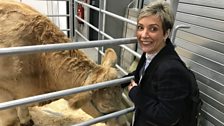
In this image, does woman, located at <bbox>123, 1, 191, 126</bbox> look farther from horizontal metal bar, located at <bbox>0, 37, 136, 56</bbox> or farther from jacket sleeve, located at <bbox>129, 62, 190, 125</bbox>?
horizontal metal bar, located at <bbox>0, 37, 136, 56</bbox>

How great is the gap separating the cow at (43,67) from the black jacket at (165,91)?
1.53ft

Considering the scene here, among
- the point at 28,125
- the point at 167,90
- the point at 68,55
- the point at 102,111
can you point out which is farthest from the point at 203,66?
the point at 28,125

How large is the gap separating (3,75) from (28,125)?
3.08 ft

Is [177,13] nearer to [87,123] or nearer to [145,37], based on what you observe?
[145,37]

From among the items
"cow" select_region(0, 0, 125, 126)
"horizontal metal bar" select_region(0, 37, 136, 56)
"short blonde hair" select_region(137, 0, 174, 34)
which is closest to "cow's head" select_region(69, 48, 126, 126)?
"cow" select_region(0, 0, 125, 126)

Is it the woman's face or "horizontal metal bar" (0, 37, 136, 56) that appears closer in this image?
"horizontal metal bar" (0, 37, 136, 56)

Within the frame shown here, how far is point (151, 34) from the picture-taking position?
128cm

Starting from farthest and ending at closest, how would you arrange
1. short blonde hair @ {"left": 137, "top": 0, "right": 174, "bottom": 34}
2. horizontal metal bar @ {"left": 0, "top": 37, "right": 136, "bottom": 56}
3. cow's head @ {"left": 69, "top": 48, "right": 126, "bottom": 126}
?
cow's head @ {"left": 69, "top": 48, "right": 126, "bottom": 126}
short blonde hair @ {"left": 137, "top": 0, "right": 174, "bottom": 34}
horizontal metal bar @ {"left": 0, "top": 37, "right": 136, "bottom": 56}

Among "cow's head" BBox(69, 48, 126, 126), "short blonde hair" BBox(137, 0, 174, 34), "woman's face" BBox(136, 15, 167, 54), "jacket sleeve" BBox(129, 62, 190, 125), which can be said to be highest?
"short blonde hair" BBox(137, 0, 174, 34)

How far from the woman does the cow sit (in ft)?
1.52

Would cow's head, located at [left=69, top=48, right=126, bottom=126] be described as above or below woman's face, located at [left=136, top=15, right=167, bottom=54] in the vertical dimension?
below

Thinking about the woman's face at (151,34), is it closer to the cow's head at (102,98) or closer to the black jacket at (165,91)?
the black jacket at (165,91)

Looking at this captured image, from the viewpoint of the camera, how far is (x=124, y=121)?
6.48 ft

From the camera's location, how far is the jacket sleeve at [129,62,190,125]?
1211 millimetres
